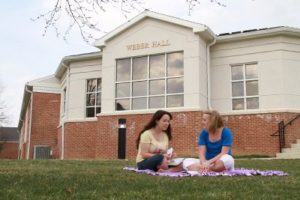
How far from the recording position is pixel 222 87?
19.2 meters

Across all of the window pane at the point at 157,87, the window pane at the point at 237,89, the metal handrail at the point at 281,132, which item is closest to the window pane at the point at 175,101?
the window pane at the point at 157,87

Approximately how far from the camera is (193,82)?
59.3 feet

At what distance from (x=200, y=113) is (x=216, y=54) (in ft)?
10.7

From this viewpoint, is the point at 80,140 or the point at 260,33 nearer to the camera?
the point at 260,33

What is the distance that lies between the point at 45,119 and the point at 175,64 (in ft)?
37.0

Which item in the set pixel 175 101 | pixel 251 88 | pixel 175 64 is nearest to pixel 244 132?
pixel 251 88

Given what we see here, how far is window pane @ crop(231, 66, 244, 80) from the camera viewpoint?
749 inches

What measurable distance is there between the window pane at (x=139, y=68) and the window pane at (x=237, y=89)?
3935mm

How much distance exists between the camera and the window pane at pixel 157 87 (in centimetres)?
1902

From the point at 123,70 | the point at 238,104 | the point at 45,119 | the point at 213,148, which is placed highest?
the point at 123,70

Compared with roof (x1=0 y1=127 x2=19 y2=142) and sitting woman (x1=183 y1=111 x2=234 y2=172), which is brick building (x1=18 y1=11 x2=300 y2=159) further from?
roof (x1=0 y1=127 x2=19 y2=142)

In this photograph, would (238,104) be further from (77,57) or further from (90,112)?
(77,57)

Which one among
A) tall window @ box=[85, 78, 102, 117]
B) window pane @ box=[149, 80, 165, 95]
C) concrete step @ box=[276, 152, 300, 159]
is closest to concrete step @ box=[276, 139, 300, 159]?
concrete step @ box=[276, 152, 300, 159]

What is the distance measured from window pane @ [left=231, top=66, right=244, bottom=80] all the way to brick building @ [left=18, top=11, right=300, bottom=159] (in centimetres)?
4
